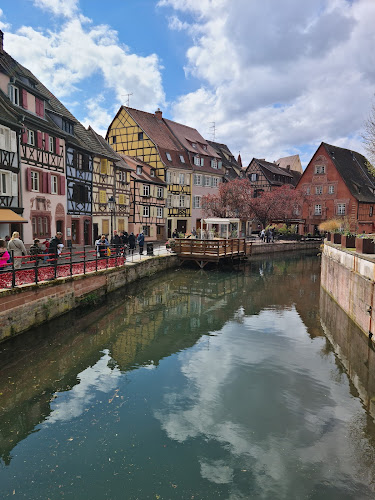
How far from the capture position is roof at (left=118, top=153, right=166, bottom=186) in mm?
38550

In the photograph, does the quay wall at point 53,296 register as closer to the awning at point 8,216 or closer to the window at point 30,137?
the awning at point 8,216

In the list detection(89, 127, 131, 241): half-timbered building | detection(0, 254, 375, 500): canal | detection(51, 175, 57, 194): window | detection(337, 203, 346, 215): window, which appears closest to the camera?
detection(0, 254, 375, 500): canal

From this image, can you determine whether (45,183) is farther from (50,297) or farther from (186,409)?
(186,409)

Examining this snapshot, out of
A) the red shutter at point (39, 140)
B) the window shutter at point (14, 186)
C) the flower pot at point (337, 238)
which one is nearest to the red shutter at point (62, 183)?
the red shutter at point (39, 140)

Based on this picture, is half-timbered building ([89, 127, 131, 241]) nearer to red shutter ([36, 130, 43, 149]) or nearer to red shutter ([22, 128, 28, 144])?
red shutter ([36, 130, 43, 149])

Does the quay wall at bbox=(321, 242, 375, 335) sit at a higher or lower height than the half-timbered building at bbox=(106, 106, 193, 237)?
lower

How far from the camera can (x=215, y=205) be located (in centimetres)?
4475

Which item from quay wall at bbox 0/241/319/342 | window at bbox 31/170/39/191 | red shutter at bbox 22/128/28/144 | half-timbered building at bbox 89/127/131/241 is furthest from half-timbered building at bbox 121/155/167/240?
quay wall at bbox 0/241/319/342

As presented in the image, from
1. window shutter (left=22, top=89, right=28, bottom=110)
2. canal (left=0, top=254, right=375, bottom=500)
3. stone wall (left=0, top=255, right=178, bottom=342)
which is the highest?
window shutter (left=22, top=89, right=28, bottom=110)

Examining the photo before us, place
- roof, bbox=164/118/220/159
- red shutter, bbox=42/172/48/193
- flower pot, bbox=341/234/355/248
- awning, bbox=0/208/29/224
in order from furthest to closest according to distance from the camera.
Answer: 1. roof, bbox=164/118/220/159
2. red shutter, bbox=42/172/48/193
3. awning, bbox=0/208/29/224
4. flower pot, bbox=341/234/355/248

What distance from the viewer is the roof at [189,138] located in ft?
157

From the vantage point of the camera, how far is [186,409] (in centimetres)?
784

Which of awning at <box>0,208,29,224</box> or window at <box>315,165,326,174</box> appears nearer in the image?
awning at <box>0,208,29,224</box>

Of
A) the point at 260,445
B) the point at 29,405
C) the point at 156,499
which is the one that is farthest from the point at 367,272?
the point at 29,405
